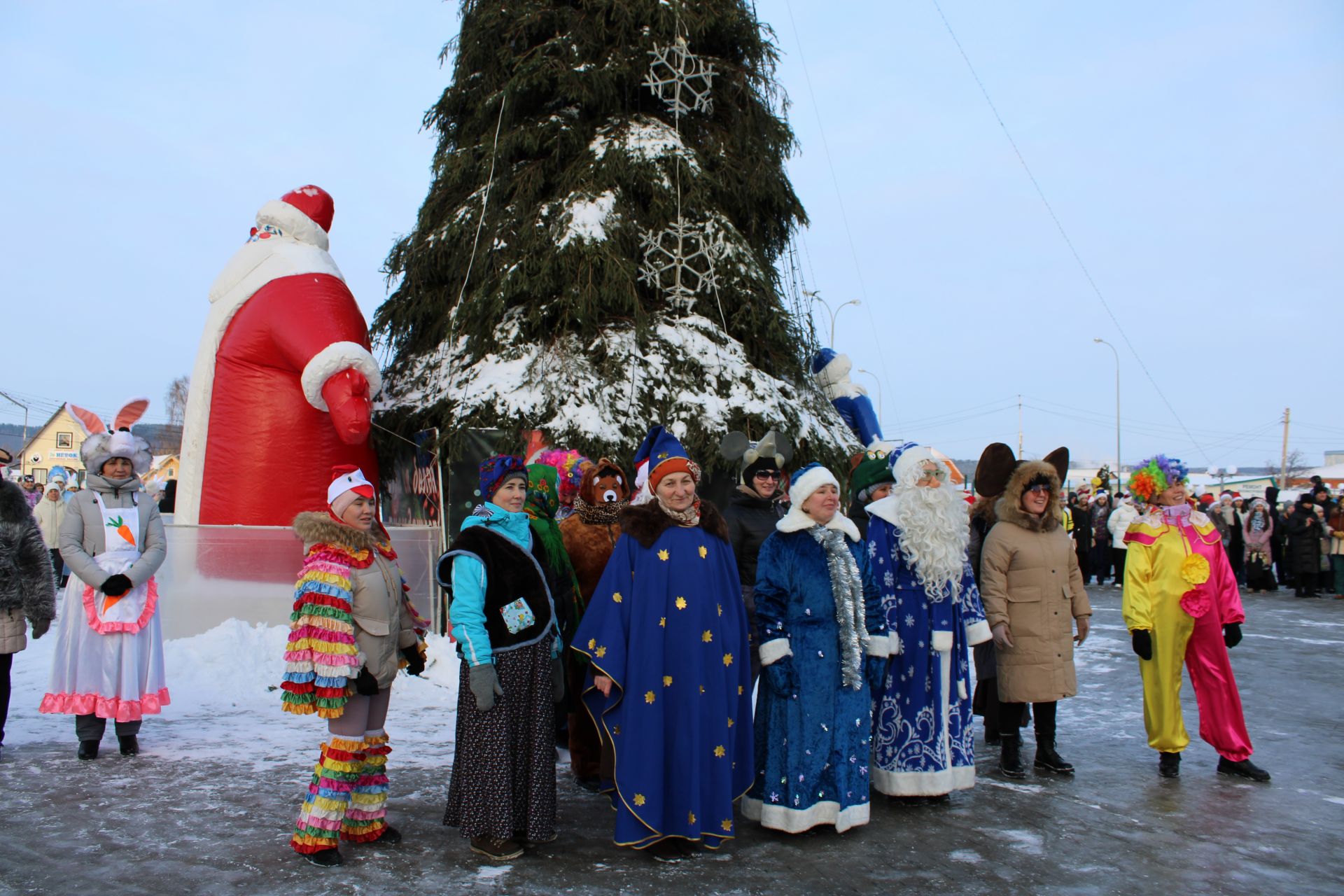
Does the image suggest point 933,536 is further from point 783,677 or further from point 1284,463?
point 1284,463

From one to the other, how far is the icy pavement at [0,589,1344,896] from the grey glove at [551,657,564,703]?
0.63 metres

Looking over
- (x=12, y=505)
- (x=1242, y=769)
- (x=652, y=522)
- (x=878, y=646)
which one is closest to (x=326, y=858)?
(x=652, y=522)

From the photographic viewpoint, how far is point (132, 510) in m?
5.90

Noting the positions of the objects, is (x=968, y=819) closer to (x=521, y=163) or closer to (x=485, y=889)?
(x=485, y=889)

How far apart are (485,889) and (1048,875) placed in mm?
2172

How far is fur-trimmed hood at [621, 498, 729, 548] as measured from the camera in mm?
4293

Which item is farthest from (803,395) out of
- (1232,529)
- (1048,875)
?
(1232,529)

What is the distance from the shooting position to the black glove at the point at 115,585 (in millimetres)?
5656

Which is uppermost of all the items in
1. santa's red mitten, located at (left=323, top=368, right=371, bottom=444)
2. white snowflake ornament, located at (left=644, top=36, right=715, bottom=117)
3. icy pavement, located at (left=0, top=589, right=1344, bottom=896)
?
white snowflake ornament, located at (left=644, top=36, right=715, bottom=117)

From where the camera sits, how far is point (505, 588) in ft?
13.6

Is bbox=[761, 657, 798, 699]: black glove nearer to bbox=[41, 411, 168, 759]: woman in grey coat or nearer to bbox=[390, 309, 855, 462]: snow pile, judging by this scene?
bbox=[41, 411, 168, 759]: woman in grey coat

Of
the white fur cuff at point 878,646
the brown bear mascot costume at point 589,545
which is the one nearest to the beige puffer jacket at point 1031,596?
the white fur cuff at point 878,646

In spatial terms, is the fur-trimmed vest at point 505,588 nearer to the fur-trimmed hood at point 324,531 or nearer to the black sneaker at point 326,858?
the fur-trimmed hood at point 324,531

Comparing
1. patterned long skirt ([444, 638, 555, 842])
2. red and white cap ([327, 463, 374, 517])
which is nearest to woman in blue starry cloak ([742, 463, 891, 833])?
patterned long skirt ([444, 638, 555, 842])
